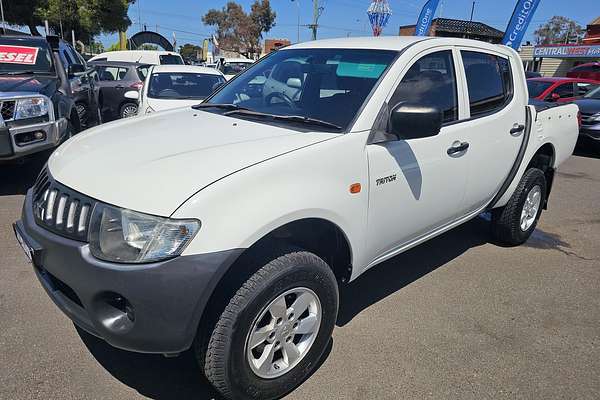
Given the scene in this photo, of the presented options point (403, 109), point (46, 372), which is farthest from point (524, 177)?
point (46, 372)

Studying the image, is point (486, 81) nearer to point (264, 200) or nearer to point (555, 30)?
point (264, 200)

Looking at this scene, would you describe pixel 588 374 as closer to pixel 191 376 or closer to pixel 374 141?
pixel 374 141

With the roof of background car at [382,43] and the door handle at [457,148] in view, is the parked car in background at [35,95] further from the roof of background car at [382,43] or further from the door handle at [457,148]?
the door handle at [457,148]

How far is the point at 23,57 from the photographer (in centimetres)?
630

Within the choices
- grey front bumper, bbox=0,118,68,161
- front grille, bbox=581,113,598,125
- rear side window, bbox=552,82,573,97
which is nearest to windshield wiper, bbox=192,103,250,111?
grey front bumper, bbox=0,118,68,161

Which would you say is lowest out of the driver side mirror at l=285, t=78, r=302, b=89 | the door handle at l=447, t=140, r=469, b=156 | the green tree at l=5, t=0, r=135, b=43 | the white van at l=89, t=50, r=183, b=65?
the door handle at l=447, t=140, r=469, b=156

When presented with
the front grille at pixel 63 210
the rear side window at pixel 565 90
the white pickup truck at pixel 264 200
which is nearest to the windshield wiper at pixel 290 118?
the white pickup truck at pixel 264 200

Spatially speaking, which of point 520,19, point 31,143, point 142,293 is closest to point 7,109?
point 31,143

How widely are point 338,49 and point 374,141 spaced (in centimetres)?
103

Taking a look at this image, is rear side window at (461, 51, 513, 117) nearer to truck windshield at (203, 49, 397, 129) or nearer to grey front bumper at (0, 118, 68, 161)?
truck windshield at (203, 49, 397, 129)

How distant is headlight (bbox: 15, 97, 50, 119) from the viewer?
488 centimetres

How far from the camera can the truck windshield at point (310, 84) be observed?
110 inches

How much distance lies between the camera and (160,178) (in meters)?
2.05

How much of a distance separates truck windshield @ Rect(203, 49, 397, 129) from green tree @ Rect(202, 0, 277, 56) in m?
55.9
